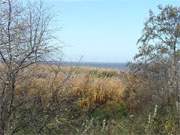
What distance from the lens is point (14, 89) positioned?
7.96m

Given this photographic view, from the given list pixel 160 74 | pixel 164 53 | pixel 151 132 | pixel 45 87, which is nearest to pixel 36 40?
pixel 45 87

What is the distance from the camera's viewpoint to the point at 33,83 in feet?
28.7

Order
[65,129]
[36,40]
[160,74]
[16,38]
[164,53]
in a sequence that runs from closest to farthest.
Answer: [16,38], [36,40], [65,129], [160,74], [164,53]

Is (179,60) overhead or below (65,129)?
overhead

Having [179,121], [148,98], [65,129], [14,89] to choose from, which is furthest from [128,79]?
[14,89]

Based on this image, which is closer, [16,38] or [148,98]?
[16,38]

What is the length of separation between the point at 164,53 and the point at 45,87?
29.8ft

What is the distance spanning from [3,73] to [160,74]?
26.2 ft

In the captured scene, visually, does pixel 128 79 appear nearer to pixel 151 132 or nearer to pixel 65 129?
pixel 65 129

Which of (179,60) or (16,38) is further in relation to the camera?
(179,60)

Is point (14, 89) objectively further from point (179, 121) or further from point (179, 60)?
point (179, 60)

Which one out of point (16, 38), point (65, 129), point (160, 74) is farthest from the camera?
point (160, 74)

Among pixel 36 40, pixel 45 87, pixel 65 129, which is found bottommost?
pixel 65 129

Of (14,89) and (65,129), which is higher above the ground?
(14,89)
